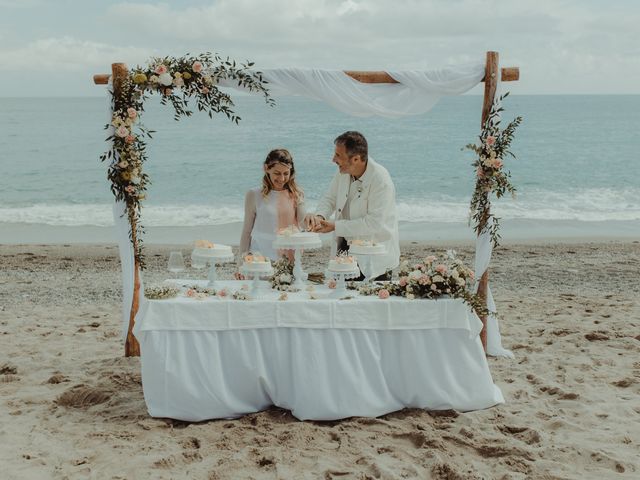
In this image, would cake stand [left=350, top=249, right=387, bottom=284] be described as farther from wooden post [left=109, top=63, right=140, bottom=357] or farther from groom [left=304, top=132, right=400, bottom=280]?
wooden post [left=109, top=63, right=140, bottom=357]

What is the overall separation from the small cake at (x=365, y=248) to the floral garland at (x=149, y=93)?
1202 millimetres

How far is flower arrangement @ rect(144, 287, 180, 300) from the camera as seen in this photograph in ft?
16.1

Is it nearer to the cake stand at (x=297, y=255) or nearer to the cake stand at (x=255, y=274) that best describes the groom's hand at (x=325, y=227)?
the cake stand at (x=297, y=255)

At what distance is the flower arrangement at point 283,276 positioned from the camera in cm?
521

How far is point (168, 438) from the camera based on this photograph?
4664 mm

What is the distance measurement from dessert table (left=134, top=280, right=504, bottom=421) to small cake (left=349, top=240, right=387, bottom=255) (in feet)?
1.03

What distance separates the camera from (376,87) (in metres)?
6.03

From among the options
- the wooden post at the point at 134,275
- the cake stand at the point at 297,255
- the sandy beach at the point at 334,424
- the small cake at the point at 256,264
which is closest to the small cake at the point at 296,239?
the cake stand at the point at 297,255

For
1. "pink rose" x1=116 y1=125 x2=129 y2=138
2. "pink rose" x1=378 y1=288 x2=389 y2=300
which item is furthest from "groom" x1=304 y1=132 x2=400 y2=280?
"pink rose" x1=116 y1=125 x2=129 y2=138

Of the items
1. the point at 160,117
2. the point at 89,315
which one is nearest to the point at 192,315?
the point at 89,315

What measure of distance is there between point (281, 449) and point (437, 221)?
11.9 meters

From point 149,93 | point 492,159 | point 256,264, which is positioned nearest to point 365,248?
point 256,264

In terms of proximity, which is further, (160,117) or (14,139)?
(160,117)

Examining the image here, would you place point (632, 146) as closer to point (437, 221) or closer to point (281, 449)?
point (437, 221)
